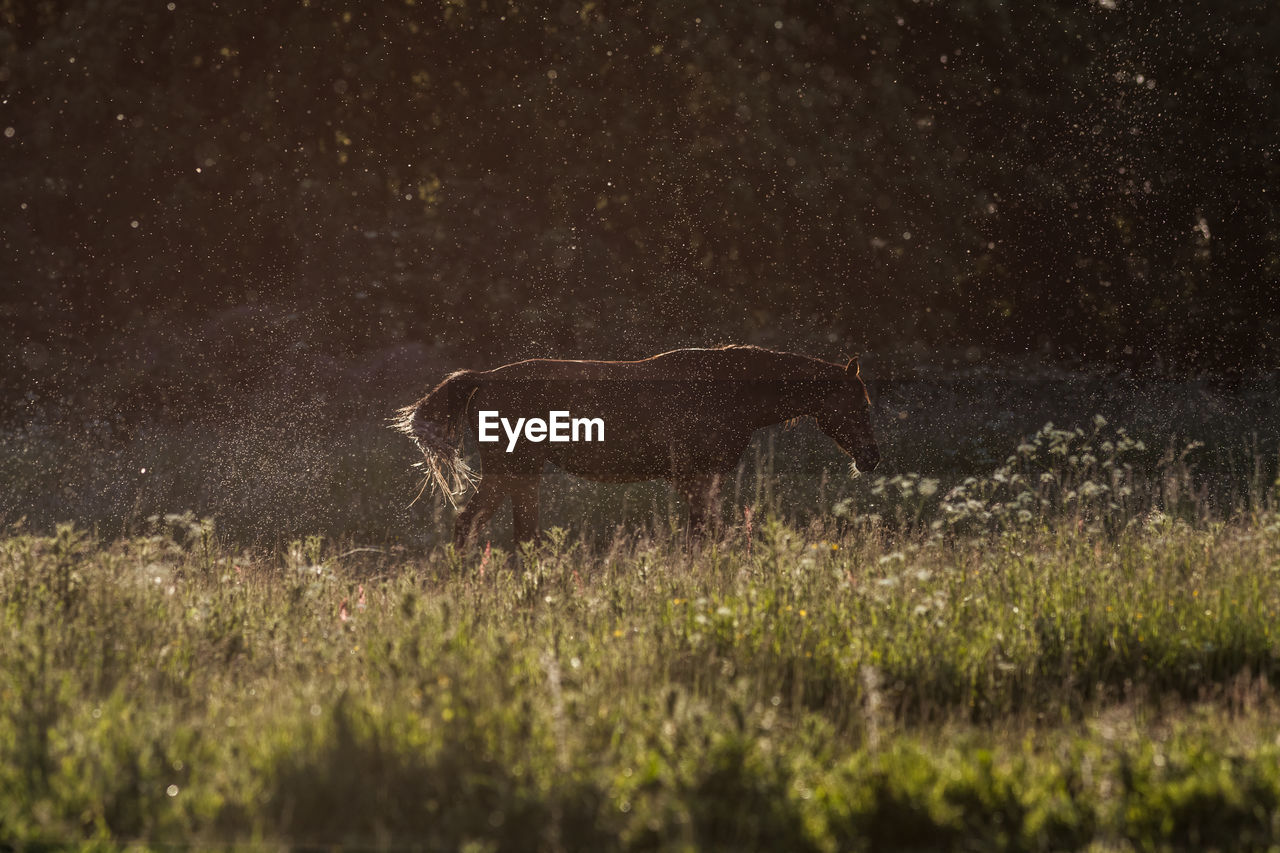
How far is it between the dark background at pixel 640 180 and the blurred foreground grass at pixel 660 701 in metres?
10.6

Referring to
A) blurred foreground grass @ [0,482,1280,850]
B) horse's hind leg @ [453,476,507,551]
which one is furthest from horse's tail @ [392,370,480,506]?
blurred foreground grass @ [0,482,1280,850]

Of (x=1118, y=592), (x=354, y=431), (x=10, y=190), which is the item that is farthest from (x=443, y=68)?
(x=1118, y=592)

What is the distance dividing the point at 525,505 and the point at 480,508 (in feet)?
1.42

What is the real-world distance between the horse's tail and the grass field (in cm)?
258

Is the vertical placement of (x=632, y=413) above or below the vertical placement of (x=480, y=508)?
above

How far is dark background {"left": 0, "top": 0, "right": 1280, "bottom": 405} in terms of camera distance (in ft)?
53.6

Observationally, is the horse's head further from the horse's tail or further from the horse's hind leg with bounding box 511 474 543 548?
the horse's tail

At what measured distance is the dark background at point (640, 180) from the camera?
16328 millimetres

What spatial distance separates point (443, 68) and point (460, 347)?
4618 millimetres

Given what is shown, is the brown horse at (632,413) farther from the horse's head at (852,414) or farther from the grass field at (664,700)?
the grass field at (664,700)

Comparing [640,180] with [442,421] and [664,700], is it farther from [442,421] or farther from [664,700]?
[664,700]

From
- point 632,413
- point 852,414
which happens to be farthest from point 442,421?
point 852,414

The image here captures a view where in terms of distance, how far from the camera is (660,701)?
12.7ft

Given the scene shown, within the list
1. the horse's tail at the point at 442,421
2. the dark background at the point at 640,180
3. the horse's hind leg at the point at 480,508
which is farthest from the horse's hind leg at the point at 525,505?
the dark background at the point at 640,180
